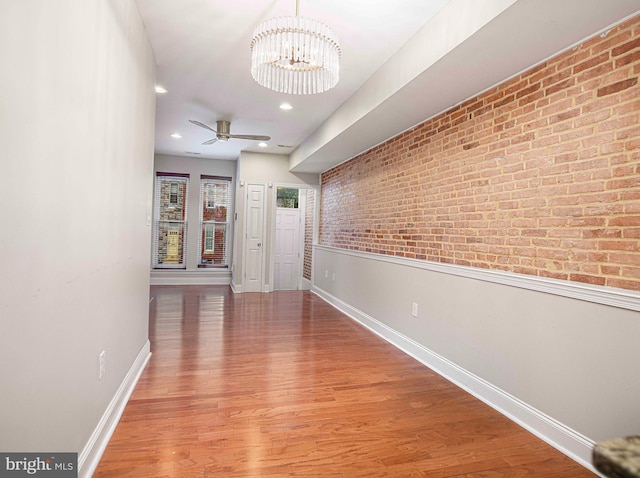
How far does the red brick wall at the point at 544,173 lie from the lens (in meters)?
1.79

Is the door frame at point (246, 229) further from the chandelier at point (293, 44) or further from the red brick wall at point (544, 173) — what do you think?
the chandelier at point (293, 44)

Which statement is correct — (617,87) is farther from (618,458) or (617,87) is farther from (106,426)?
(106,426)

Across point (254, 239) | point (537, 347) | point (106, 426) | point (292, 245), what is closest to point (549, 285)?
point (537, 347)

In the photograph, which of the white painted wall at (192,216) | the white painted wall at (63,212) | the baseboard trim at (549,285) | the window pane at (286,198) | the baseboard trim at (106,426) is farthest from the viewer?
the window pane at (286,198)

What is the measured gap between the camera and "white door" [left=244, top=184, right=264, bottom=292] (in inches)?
261

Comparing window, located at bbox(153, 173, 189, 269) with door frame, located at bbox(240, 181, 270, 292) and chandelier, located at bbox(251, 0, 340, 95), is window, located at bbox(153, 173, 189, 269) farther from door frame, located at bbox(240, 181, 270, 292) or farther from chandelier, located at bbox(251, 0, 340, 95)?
chandelier, located at bbox(251, 0, 340, 95)

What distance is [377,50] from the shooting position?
9.14ft

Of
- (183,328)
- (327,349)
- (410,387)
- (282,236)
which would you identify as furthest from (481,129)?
(282,236)

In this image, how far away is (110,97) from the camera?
5.97ft

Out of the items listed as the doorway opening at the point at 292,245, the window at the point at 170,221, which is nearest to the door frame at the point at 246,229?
the doorway opening at the point at 292,245

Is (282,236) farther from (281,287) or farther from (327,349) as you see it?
(327,349)

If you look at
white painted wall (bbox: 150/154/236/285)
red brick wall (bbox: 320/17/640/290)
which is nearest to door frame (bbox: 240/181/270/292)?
white painted wall (bbox: 150/154/236/285)

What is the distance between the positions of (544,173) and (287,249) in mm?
5731

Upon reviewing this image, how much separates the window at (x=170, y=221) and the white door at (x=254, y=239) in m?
1.65
